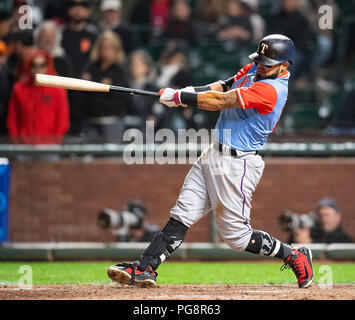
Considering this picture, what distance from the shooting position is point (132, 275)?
552 centimetres

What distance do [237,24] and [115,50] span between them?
269cm

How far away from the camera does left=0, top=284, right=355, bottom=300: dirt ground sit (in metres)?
5.18

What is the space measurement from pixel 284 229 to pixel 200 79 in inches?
152

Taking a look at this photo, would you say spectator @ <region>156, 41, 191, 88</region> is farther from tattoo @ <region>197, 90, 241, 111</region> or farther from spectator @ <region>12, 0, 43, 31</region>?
tattoo @ <region>197, 90, 241, 111</region>

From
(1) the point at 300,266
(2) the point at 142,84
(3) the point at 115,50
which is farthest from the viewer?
(2) the point at 142,84

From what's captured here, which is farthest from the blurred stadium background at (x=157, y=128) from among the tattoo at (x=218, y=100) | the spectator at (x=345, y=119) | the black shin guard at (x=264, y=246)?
the tattoo at (x=218, y=100)

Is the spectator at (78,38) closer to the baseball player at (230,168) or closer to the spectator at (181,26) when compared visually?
the spectator at (181,26)

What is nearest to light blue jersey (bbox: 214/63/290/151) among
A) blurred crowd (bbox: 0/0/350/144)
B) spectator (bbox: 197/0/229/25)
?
blurred crowd (bbox: 0/0/350/144)

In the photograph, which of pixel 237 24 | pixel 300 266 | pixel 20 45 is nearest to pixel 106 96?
pixel 20 45

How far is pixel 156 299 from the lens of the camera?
500cm

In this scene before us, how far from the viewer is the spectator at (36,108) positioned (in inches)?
347

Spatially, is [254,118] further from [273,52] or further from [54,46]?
[54,46]

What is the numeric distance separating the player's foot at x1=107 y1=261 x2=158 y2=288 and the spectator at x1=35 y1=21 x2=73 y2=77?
4.37 metres
